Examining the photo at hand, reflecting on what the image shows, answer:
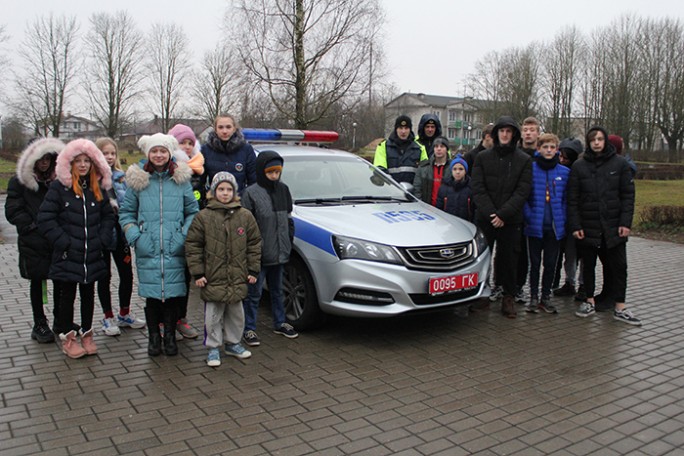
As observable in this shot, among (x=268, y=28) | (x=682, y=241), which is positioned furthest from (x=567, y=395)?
(x=268, y=28)

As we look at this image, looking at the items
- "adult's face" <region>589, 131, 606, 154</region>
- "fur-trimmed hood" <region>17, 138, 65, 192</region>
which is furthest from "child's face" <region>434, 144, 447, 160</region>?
"fur-trimmed hood" <region>17, 138, 65, 192</region>

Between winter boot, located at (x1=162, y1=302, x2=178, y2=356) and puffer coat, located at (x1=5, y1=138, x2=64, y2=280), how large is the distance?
1.12 metres

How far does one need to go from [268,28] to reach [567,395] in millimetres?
15243

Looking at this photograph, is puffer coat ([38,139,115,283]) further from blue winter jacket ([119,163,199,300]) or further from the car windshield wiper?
the car windshield wiper

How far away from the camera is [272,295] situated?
221 inches

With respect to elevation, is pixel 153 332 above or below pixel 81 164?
below

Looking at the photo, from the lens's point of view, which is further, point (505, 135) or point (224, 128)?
point (505, 135)

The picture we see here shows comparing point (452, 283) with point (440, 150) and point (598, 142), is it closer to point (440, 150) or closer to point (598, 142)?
point (440, 150)

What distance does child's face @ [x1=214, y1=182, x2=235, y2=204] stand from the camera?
4.91m

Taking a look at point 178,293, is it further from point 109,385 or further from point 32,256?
point 32,256

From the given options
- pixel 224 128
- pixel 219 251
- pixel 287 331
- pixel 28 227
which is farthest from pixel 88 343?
pixel 224 128

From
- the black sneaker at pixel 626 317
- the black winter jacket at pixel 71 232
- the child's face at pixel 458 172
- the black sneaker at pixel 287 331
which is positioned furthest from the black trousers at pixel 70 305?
the black sneaker at pixel 626 317

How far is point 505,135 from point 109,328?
4.38m

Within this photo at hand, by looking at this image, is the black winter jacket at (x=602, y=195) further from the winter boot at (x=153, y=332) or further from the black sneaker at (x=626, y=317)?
the winter boot at (x=153, y=332)
